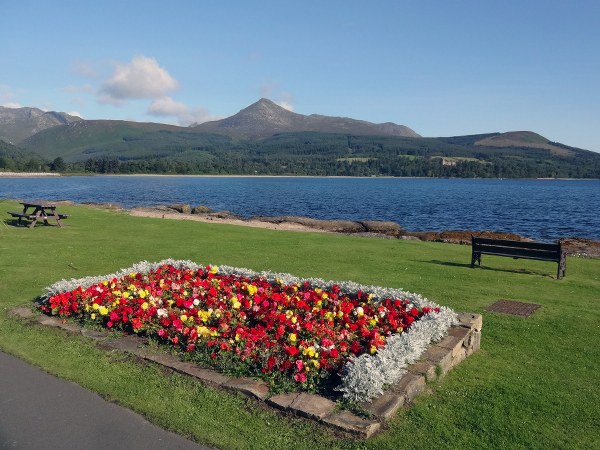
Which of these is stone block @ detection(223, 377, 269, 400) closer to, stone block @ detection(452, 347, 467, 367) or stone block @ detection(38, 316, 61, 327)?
stone block @ detection(452, 347, 467, 367)

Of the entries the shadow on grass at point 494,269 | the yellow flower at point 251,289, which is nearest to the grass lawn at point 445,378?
the shadow on grass at point 494,269

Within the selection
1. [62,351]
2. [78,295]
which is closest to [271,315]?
[62,351]

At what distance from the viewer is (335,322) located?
9.27 metres

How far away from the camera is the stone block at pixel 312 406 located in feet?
19.7

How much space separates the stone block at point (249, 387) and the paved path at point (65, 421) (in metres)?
1.19

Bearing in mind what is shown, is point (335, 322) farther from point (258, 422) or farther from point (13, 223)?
point (13, 223)

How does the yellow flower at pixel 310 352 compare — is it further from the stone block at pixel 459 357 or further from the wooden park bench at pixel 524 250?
the wooden park bench at pixel 524 250

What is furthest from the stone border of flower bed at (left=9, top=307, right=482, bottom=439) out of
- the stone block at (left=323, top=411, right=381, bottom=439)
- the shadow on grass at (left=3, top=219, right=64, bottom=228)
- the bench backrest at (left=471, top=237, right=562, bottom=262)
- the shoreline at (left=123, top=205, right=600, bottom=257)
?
the shoreline at (left=123, top=205, right=600, bottom=257)

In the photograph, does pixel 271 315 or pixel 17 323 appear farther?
pixel 17 323

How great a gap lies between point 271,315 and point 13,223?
80.1 ft

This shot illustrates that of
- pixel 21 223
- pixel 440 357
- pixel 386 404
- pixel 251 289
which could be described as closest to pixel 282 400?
pixel 386 404

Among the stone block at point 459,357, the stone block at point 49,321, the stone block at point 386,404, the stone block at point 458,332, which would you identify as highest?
the stone block at point 458,332

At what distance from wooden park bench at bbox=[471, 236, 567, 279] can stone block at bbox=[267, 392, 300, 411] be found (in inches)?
527

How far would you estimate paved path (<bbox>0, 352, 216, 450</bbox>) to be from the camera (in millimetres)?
5566
